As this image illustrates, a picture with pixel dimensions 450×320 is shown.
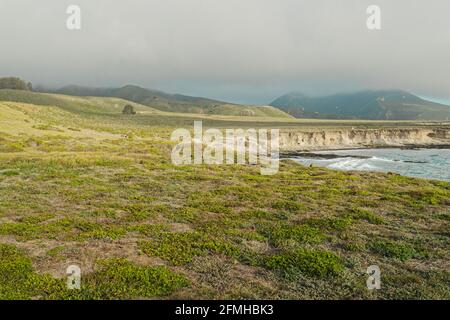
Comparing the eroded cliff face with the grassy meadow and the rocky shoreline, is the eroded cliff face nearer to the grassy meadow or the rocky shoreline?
the rocky shoreline

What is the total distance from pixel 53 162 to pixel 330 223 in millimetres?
30484

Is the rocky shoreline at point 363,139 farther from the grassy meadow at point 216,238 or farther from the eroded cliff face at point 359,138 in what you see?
the grassy meadow at point 216,238

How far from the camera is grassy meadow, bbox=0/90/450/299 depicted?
458 inches

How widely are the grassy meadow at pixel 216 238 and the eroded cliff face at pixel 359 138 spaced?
3638 inches

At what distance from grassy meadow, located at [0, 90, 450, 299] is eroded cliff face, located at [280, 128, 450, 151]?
303ft

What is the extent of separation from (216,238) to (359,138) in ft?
434

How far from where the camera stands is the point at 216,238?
52.8 ft

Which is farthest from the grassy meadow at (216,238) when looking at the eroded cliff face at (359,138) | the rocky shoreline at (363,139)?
the eroded cliff face at (359,138)

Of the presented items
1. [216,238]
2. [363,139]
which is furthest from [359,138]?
[216,238]

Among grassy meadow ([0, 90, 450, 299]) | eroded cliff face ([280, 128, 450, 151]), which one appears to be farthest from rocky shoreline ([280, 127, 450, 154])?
grassy meadow ([0, 90, 450, 299])

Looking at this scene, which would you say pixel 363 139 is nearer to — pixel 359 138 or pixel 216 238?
pixel 359 138

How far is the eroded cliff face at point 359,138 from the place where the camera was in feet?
401

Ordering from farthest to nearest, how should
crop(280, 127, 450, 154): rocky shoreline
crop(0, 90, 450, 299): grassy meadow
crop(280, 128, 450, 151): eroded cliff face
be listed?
crop(280, 128, 450, 151): eroded cliff face
crop(280, 127, 450, 154): rocky shoreline
crop(0, 90, 450, 299): grassy meadow
